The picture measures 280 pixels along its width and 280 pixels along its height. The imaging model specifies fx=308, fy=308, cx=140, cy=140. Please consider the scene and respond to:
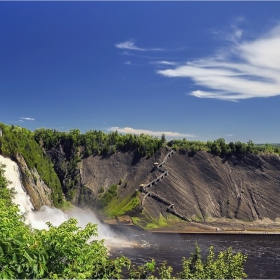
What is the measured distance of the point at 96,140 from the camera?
110938mm

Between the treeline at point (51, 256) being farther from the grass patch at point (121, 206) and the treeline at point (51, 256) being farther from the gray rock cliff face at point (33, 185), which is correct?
the grass patch at point (121, 206)

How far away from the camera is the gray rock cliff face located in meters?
72.9

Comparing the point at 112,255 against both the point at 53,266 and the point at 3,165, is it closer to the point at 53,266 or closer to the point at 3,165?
the point at 3,165

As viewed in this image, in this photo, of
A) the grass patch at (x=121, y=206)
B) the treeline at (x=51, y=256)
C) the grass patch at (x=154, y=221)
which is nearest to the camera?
the treeline at (x=51, y=256)

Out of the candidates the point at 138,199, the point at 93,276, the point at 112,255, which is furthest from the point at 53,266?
the point at 138,199

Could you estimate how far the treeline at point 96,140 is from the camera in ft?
354

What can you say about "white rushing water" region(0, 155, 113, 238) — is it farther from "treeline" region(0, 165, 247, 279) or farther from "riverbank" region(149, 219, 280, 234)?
"treeline" region(0, 165, 247, 279)

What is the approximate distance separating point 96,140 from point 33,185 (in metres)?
38.2

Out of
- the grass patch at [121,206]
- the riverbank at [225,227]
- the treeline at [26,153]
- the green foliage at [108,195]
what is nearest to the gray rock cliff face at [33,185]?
the treeline at [26,153]

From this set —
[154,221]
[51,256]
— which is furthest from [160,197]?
[51,256]

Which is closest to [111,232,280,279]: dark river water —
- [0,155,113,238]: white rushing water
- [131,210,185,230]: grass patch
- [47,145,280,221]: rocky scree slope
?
[131,210,185,230]: grass patch

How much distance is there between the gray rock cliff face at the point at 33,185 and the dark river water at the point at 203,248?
23384 mm

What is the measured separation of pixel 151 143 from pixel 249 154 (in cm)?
3251

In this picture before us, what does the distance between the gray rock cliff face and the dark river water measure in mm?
23384
